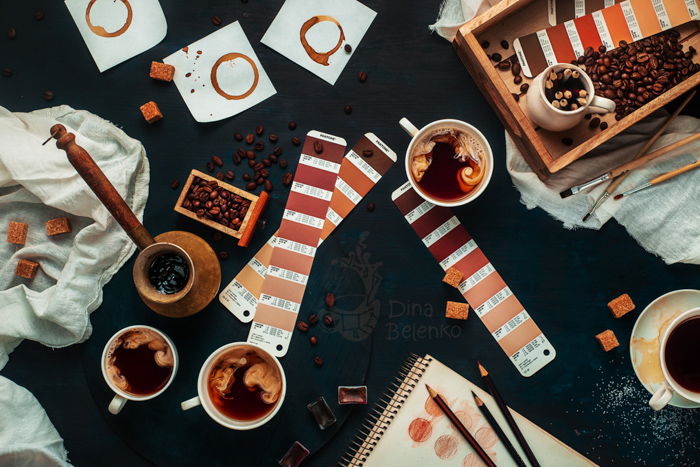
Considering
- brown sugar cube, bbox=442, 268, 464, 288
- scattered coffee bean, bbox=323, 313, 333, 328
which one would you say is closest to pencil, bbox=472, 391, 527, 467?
brown sugar cube, bbox=442, 268, 464, 288

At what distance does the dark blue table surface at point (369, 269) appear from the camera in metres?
1.53

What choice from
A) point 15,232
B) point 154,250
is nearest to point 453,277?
point 154,250

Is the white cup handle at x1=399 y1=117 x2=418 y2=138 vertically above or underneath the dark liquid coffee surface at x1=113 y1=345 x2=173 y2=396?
above

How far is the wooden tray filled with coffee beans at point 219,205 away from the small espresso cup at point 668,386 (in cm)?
116

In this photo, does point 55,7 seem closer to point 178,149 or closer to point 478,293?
point 178,149

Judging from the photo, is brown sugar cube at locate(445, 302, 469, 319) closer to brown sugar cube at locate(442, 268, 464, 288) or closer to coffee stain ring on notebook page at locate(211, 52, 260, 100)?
brown sugar cube at locate(442, 268, 464, 288)

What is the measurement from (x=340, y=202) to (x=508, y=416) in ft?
2.58

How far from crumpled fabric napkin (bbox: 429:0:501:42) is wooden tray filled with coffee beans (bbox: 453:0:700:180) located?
5 centimetres

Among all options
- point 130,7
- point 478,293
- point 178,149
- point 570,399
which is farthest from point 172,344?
point 570,399

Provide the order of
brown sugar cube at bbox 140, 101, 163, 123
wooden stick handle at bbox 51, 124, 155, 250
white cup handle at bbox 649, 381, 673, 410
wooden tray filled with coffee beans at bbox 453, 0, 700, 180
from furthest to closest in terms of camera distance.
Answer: brown sugar cube at bbox 140, 101, 163, 123 < wooden tray filled with coffee beans at bbox 453, 0, 700, 180 < white cup handle at bbox 649, 381, 673, 410 < wooden stick handle at bbox 51, 124, 155, 250

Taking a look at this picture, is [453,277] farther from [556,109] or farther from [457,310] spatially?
[556,109]

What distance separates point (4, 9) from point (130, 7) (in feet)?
1.30

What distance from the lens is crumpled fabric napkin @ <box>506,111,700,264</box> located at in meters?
1.54

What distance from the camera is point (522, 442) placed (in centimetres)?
150
